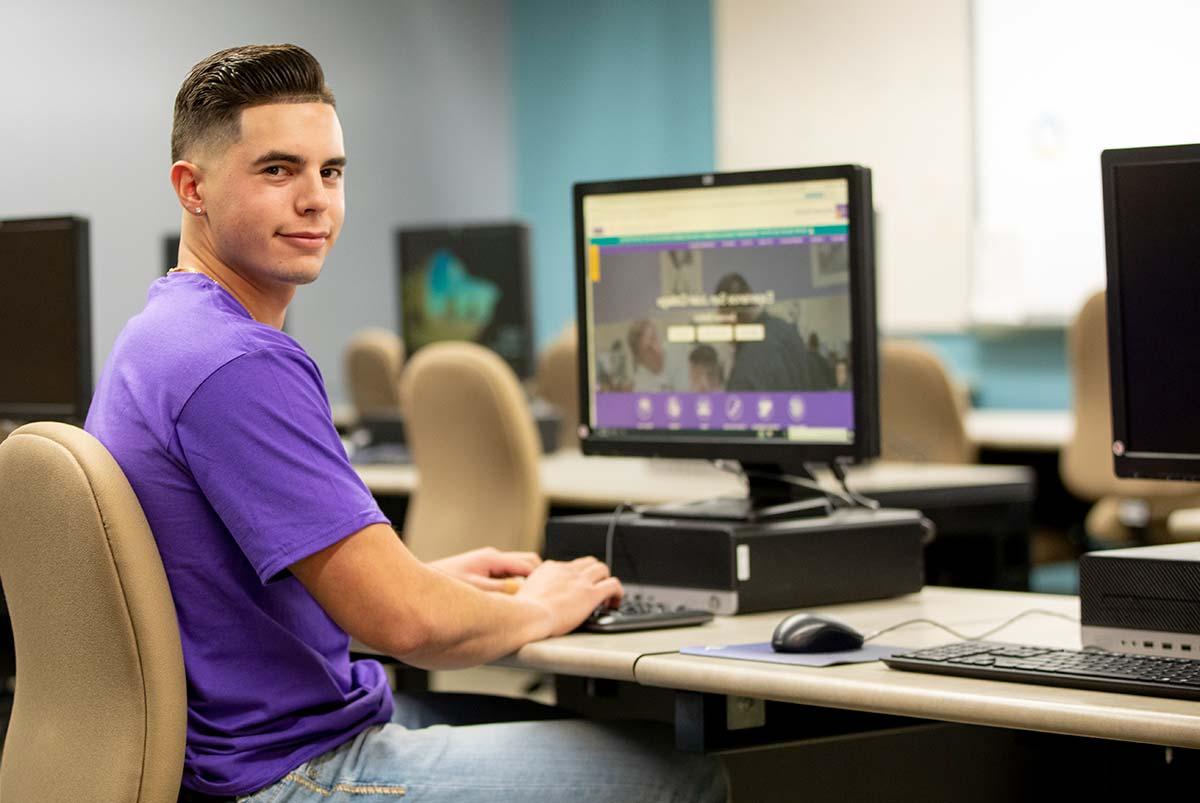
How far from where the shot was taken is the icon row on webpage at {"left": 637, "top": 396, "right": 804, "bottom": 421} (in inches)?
86.1

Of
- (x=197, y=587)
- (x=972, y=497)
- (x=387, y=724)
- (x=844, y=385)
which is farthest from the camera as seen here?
(x=972, y=497)

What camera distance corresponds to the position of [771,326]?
2.20 meters

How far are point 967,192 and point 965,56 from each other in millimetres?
540

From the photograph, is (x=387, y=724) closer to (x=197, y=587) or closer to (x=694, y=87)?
(x=197, y=587)

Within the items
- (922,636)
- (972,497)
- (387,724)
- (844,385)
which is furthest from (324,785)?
(972,497)

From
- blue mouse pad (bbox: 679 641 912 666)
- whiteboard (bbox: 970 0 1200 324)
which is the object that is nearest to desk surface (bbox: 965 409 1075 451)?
whiteboard (bbox: 970 0 1200 324)

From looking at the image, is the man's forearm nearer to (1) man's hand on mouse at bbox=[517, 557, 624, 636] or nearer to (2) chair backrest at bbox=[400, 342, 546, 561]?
(1) man's hand on mouse at bbox=[517, 557, 624, 636]

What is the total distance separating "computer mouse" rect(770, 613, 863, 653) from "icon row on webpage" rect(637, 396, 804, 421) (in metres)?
0.45

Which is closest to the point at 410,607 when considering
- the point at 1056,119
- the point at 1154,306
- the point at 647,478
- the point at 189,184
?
the point at 189,184

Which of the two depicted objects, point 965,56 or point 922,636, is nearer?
point 922,636

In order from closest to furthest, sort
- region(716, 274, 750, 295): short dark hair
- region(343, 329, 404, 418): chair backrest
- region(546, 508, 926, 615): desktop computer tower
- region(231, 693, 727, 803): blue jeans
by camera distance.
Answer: region(231, 693, 727, 803): blue jeans → region(546, 508, 926, 615): desktop computer tower → region(716, 274, 750, 295): short dark hair → region(343, 329, 404, 418): chair backrest

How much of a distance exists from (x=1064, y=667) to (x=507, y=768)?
594mm

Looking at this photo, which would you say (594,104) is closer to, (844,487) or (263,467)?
(844,487)

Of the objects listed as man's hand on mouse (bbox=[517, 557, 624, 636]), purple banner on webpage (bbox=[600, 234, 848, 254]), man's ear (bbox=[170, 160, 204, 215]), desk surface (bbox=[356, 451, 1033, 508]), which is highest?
man's ear (bbox=[170, 160, 204, 215])
